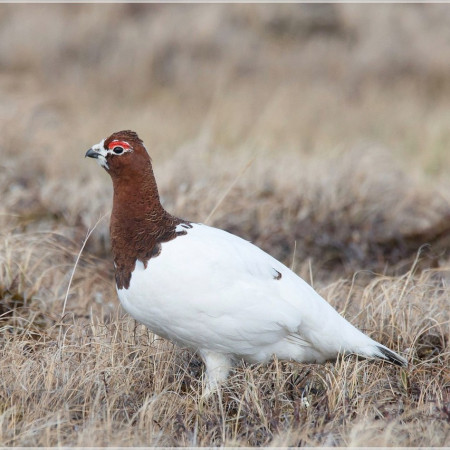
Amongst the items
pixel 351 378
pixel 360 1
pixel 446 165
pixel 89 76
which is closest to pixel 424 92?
pixel 360 1

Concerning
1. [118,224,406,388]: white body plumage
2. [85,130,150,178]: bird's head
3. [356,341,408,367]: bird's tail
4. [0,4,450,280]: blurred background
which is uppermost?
[85,130,150,178]: bird's head

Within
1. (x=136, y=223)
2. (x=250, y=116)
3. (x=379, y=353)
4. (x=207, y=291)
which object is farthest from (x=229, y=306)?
(x=250, y=116)

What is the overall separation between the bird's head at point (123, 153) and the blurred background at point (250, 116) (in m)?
1.05

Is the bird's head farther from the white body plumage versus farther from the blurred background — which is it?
the blurred background

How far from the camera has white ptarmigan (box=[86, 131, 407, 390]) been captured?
3656mm

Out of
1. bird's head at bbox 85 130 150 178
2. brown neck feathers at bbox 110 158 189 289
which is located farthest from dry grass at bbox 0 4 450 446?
bird's head at bbox 85 130 150 178

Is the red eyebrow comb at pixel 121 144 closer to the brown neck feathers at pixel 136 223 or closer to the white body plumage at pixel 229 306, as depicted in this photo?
the brown neck feathers at pixel 136 223

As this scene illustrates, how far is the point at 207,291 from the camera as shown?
12.0 feet

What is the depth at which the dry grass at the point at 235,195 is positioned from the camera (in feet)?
12.3

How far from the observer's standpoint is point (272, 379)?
157 inches

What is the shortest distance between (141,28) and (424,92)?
5.15 m

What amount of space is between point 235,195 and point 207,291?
140 inches

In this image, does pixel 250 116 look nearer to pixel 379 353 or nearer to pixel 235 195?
pixel 235 195

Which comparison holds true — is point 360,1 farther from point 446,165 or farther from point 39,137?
point 39,137
